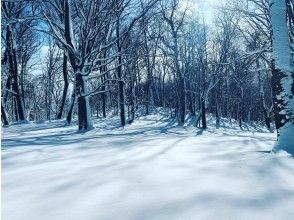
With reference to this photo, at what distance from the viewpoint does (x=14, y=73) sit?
22828 millimetres

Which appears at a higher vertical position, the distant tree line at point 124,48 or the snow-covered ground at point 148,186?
the distant tree line at point 124,48

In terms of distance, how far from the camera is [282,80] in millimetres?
7395

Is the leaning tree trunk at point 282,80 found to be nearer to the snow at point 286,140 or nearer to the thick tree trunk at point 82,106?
the snow at point 286,140

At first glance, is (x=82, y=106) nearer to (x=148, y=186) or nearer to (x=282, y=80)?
(x=282, y=80)

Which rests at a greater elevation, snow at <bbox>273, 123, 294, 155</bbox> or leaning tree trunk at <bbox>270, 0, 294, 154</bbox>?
leaning tree trunk at <bbox>270, 0, 294, 154</bbox>

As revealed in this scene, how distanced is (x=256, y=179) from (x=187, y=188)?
1.05 meters

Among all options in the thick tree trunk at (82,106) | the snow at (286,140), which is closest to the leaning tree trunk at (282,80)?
the snow at (286,140)

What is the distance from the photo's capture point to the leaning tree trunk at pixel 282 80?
24.1 feet

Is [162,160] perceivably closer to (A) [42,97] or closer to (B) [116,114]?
(B) [116,114]

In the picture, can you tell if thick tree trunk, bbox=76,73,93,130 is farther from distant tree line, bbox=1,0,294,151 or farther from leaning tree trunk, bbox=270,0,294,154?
leaning tree trunk, bbox=270,0,294,154

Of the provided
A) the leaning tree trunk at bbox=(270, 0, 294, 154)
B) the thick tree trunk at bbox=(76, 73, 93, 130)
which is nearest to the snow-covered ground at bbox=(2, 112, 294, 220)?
the leaning tree trunk at bbox=(270, 0, 294, 154)

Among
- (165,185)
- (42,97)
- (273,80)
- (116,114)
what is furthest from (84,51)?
(42,97)

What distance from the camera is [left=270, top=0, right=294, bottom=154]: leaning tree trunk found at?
7.35 meters

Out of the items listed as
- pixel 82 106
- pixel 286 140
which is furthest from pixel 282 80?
pixel 82 106
